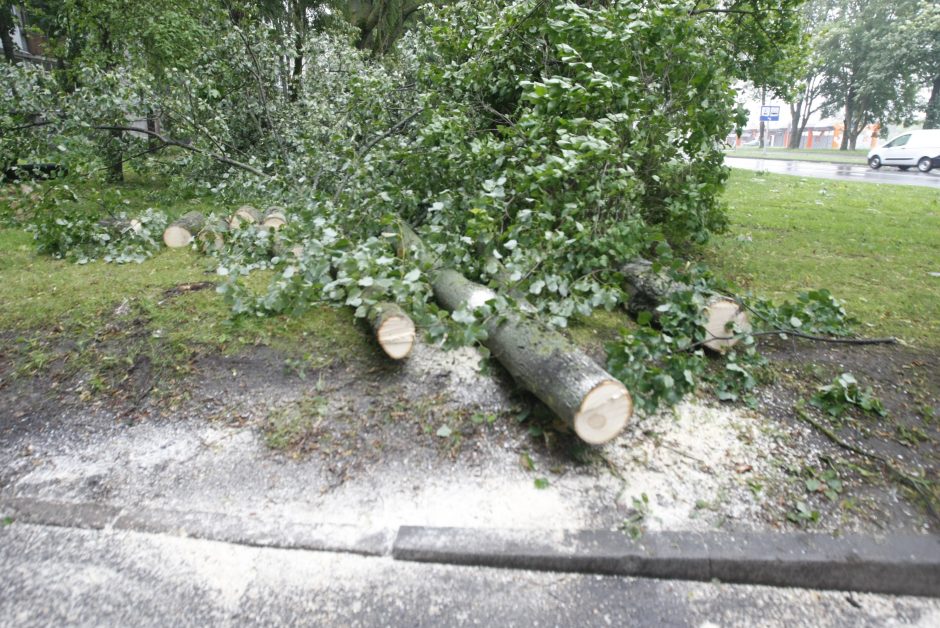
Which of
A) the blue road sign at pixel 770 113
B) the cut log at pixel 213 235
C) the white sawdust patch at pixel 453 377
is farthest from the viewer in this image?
the blue road sign at pixel 770 113

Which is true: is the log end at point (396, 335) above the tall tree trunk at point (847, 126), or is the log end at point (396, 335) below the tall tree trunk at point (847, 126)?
above

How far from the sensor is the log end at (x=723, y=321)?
3.56 meters

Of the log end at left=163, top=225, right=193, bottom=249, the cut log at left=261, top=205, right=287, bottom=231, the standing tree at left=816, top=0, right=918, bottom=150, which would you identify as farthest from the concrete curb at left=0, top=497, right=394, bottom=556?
the standing tree at left=816, top=0, right=918, bottom=150

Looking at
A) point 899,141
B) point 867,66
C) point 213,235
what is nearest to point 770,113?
point 899,141

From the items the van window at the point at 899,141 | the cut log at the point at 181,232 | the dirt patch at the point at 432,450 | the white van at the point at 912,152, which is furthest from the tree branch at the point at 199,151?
the van window at the point at 899,141

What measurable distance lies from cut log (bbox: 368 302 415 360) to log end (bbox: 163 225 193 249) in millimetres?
3972

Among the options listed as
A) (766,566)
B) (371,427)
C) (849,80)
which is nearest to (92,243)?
(371,427)

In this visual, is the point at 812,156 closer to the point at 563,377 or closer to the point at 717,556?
the point at 563,377

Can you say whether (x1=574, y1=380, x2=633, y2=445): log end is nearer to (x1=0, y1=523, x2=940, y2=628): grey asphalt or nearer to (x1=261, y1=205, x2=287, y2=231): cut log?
(x1=0, y1=523, x2=940, y2=628): grey asphalt

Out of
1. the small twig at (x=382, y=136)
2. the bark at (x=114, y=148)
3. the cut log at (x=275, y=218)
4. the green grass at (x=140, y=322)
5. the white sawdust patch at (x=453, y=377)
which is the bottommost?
the white sawdust patch at (x=453, y=377)

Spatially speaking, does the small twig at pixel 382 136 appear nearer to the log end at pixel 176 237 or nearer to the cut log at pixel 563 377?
the log end at pixel 176 237

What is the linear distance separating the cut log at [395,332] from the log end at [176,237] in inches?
156

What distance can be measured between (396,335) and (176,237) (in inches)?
163

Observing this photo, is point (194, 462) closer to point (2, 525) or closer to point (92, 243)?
point (2, 525)
